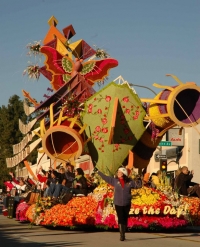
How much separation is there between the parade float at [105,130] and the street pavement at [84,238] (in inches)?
14.2

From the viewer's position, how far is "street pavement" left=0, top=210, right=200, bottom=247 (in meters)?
13.8

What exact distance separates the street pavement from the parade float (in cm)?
36

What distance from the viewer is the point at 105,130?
71.6ft

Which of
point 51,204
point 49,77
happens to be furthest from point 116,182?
point 49,77

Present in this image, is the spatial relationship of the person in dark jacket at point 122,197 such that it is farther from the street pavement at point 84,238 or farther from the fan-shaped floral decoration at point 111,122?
the fan-shaped floral decoration at point 111,122

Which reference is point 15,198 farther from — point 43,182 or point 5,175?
point 5,175

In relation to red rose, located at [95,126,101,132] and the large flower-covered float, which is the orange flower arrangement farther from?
red rose, located at [95,126,101,132]

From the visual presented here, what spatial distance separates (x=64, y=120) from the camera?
2259 centimetres

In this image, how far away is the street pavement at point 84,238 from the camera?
1384cm

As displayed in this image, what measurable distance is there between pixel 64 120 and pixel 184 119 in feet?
13.5

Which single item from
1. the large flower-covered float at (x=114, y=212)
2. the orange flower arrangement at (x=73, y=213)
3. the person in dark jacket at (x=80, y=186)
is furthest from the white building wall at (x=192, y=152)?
the orange flower arrangement at (x=73, y=213)

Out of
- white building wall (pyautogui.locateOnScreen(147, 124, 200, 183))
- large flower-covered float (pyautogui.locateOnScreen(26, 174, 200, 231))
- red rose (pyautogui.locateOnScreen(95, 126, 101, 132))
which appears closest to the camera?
large flower-covered float (pyautogui.locateOnScreen(26, 174, 200, 231))

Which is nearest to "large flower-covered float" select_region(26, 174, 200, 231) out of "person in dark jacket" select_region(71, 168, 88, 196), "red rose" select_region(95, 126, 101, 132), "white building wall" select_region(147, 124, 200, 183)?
"person in dark jacket" select_region(71, 168, 88, 196)

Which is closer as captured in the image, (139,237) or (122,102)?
(139,237)
